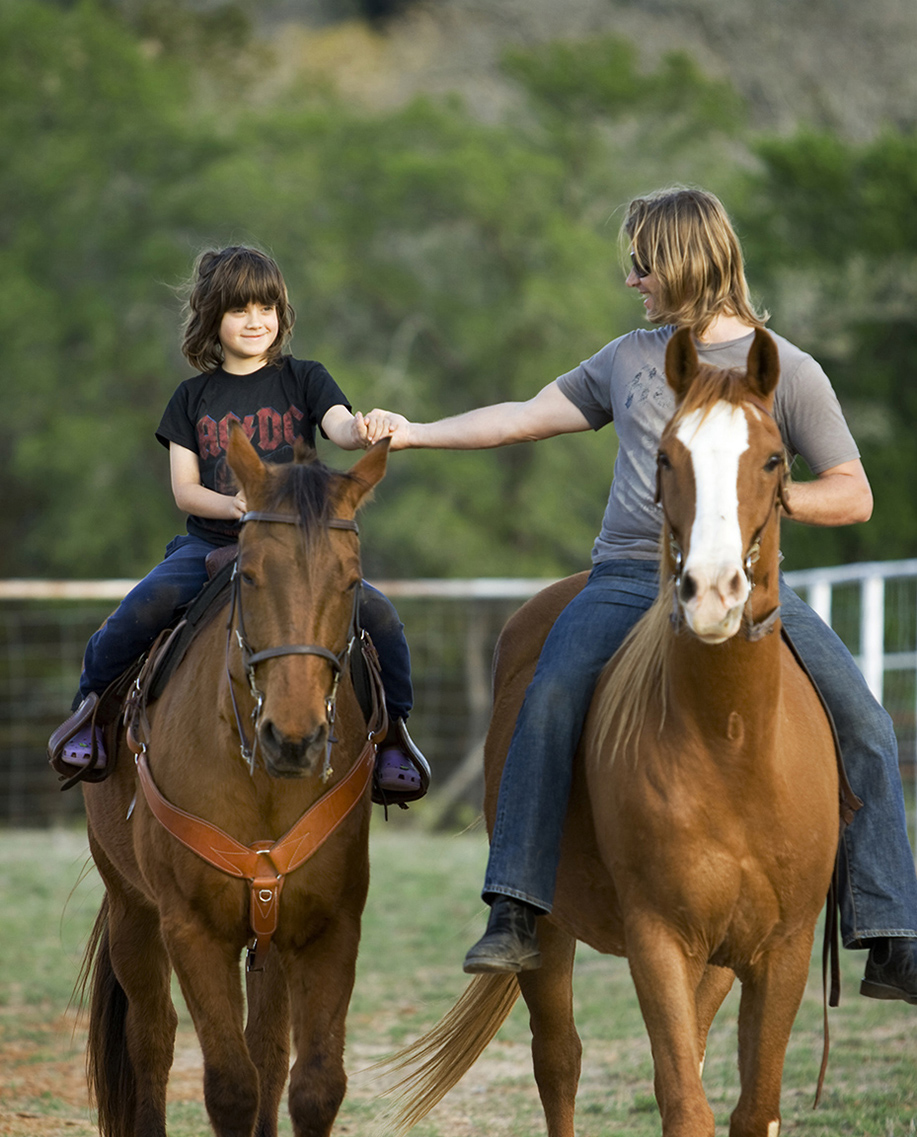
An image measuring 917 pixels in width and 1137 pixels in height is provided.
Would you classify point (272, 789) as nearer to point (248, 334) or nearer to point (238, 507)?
point (238, 507)

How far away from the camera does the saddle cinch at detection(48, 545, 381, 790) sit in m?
4.21

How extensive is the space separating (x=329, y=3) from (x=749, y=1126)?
152 ft

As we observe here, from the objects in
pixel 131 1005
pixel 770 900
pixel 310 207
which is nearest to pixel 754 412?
pixel 770 900

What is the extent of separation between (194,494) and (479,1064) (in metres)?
3.31

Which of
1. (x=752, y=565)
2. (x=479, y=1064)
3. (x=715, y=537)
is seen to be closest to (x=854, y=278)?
(x=479, y=1064)

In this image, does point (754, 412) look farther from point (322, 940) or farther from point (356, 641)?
point (322, 940)

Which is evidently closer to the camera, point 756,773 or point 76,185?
point 756,773

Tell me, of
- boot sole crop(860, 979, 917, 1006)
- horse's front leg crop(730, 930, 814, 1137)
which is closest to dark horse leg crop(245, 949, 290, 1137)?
horse's front leg crop(730, 930, 814, 1137)

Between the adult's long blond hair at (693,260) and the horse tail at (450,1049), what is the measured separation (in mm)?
2205

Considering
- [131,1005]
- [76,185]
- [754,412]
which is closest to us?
[754,412]

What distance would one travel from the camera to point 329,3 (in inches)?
1788

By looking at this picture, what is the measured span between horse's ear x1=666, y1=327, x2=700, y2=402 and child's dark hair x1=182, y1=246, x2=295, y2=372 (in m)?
1.63

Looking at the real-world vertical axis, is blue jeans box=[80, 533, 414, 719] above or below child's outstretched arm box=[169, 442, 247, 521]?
below

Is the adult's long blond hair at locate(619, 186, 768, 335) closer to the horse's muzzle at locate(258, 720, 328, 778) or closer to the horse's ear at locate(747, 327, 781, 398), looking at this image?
the horse's ear at locate(747, 327, 781, 398)
